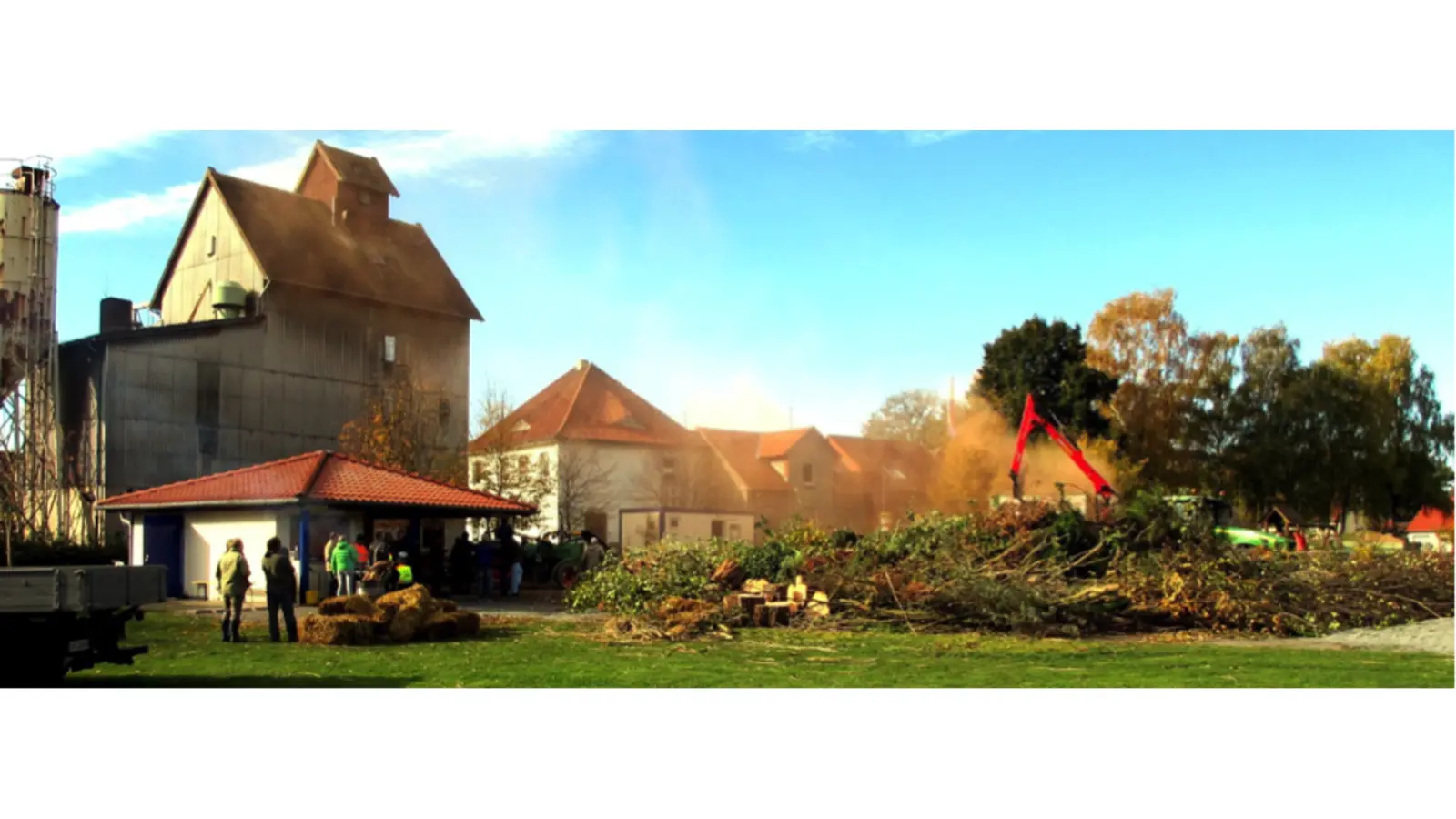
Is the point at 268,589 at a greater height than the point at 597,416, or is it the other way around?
the point at 597,416

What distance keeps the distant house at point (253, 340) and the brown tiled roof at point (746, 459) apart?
6.62 metres

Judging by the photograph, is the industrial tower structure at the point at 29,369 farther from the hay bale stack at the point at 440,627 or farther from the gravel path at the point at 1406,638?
the gravel path at the point at 1406,638

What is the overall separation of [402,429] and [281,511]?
9.22 meters

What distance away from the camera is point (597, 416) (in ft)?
97.8

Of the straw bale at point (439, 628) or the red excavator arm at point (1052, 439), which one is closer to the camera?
the straw bale at point (439, 628)

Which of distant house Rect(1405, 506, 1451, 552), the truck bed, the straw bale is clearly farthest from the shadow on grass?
distant house Rect(1405, 506, 1451, 552)

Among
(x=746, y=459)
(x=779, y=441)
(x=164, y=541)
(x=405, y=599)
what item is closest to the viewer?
(x=405, y=599)

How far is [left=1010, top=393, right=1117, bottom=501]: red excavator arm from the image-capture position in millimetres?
30422

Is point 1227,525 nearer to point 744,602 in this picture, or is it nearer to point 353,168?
point 744,602

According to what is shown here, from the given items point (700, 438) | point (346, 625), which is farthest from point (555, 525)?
point (346, 625)

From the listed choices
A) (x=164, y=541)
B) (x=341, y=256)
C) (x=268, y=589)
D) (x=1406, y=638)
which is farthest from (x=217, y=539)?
(x=1406, y=638)

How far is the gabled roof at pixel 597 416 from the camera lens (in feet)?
90.0

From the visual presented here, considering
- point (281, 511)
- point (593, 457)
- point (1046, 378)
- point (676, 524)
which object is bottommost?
point (676, 524)

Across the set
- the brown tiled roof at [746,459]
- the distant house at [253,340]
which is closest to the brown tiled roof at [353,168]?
the distant house at [253,340]
